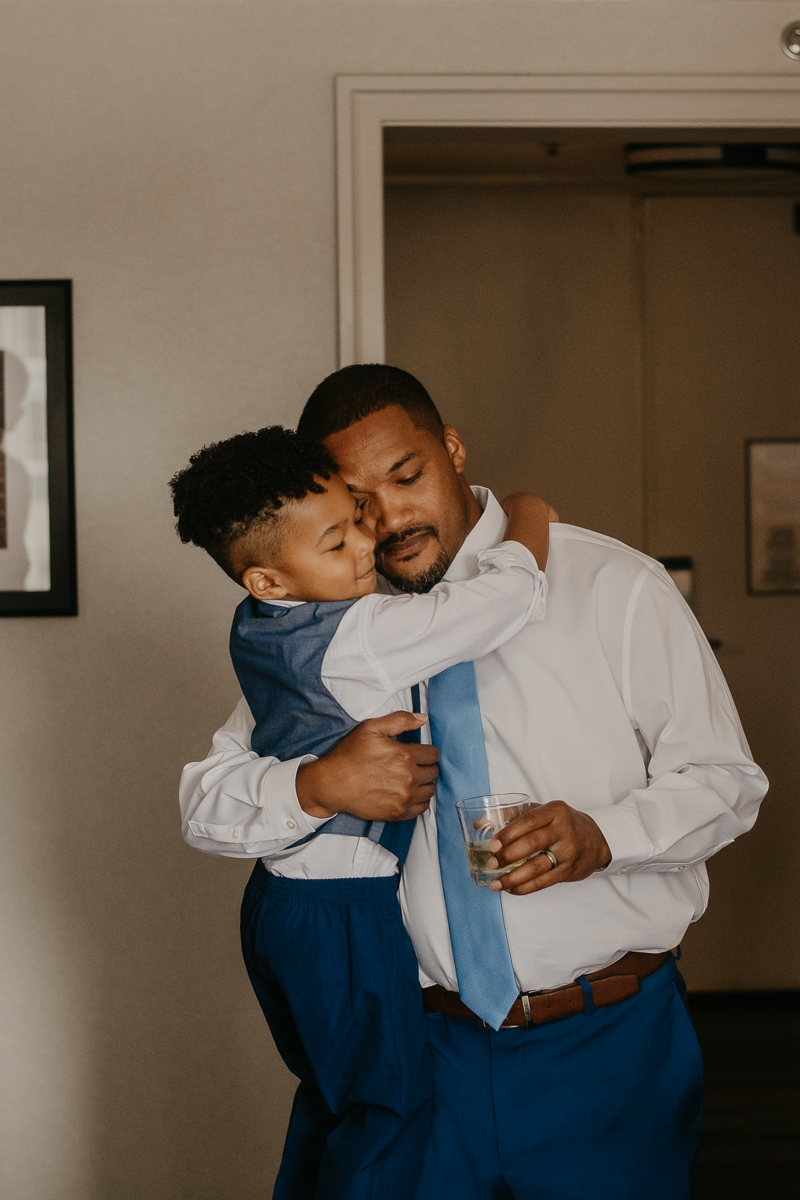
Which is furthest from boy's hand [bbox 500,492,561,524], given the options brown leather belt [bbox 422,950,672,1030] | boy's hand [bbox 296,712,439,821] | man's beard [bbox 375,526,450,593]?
brown leather belt [bbox 422,950,672,1030]

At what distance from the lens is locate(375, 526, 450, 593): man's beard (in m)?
1.58

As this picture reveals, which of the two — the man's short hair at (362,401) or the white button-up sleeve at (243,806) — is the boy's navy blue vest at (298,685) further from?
the man's short hair at (362,401)

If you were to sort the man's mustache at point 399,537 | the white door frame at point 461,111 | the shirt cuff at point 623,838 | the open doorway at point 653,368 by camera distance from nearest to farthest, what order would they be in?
the shirt cuff at point 623,838 → the man's mustache at point 399,537 → the white door frame at point 461,111 → the open doorway at point 653,368

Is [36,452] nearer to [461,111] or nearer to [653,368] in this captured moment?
[461,111]

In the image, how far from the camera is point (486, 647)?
1410 mm

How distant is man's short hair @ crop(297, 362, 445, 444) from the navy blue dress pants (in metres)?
0.87

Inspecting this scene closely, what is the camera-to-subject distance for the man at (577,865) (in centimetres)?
136

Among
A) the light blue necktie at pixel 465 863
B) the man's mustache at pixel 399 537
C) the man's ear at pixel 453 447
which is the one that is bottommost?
the light blue necktie at pixel 465 863

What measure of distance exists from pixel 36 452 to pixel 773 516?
2847 mm

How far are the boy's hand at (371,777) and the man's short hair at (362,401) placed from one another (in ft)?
1.60

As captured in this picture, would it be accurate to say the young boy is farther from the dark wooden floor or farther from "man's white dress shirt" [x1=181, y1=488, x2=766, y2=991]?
the dark wooden floor

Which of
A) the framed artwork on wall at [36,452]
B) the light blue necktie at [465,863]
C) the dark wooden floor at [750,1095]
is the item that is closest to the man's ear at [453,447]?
the light blue necktie at [465,863]

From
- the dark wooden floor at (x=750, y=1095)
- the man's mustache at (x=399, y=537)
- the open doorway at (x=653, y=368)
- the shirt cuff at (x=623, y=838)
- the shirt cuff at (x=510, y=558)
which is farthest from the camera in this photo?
the open doorway at (x=653, y=368)

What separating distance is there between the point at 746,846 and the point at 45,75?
3458 millimetres
